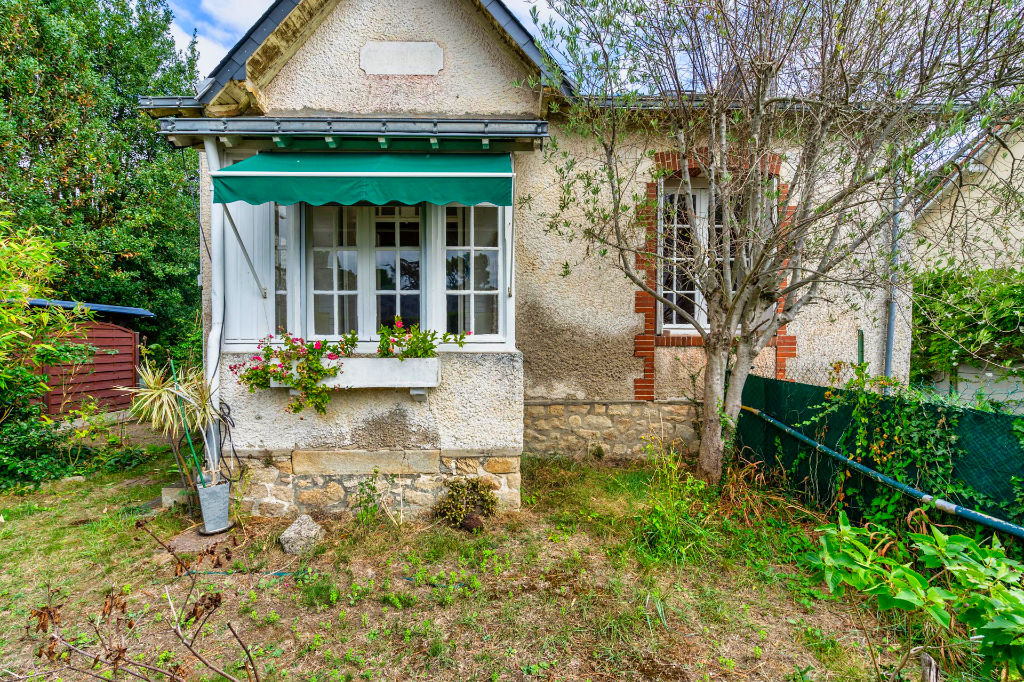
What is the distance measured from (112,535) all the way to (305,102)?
6.05 m

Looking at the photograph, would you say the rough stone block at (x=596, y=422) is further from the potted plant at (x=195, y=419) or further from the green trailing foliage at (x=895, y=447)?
the potted plant at (x=195, y=419)

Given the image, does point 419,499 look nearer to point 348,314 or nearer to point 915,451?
point 348,314

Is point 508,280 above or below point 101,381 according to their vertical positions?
above

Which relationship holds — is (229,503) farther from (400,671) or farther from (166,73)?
(166,73)

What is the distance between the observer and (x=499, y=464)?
5.83 meters

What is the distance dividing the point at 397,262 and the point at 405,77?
2762 millimetres

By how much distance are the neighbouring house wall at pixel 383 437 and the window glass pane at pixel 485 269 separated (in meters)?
1.04

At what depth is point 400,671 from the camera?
135 inches

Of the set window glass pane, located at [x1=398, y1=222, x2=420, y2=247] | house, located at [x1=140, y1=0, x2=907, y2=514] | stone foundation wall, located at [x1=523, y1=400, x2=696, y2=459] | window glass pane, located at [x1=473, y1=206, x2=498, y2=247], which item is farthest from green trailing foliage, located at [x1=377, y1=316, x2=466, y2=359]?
stone foundation wall, located at [x1=523, y1=400, x2=696, y2=459]

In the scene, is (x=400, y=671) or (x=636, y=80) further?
(x=636, y=80)

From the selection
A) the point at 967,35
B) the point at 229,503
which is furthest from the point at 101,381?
the point at 967,35

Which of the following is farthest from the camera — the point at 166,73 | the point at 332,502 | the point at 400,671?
the point at 166,73

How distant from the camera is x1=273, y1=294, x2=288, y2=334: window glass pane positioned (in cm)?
598

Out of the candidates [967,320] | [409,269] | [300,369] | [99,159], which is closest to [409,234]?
[409,269]
